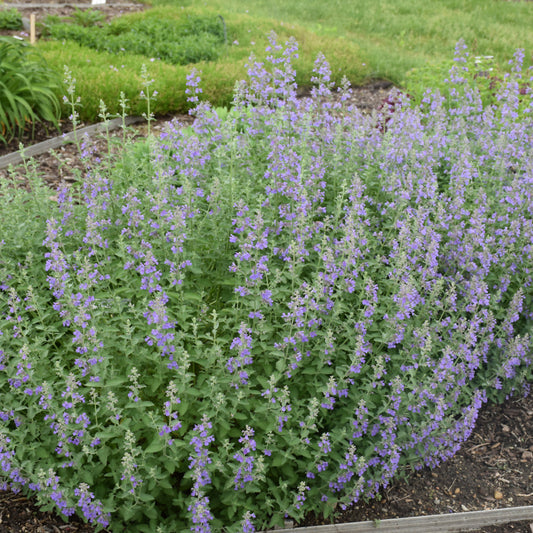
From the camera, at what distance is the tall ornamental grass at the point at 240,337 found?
10.5 ft

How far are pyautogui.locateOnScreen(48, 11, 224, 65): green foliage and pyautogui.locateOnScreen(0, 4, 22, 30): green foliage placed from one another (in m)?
0.95

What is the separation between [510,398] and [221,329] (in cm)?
259

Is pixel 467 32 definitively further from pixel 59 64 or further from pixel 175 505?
pixel 175 505

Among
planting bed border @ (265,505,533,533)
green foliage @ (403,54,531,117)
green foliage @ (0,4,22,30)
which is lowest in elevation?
planting bed border @ (265,505,533,533)

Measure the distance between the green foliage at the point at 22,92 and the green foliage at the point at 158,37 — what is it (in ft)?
8.26

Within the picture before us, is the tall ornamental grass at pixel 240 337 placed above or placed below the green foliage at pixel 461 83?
below

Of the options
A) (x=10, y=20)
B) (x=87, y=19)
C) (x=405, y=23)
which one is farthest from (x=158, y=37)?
(x=405, y=23)

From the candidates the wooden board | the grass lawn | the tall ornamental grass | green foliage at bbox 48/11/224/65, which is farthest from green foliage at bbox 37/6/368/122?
the tall ornamental grass

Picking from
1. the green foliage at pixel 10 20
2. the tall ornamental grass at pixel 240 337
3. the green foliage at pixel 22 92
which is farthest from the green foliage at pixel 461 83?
the green foliage at pixel 10 20

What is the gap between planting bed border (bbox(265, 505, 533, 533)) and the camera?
3.61m

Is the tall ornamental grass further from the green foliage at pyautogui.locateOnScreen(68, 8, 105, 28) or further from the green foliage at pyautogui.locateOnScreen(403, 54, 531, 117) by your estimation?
the green foliage at pyautogui.locateOnScreen(68, 8, 105, 28)

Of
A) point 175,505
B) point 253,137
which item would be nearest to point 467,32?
point 253,137

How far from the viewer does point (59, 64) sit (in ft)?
27.7

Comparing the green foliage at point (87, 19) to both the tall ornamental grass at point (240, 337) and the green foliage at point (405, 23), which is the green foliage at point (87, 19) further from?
the tall ornamental grass at point (240, 337)
